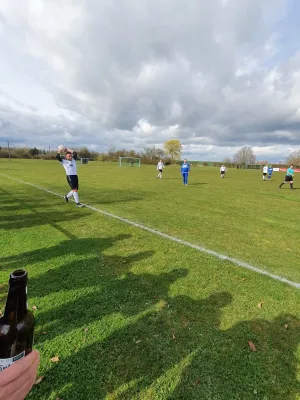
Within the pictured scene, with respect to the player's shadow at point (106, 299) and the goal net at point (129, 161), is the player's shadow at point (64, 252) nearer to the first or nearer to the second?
the player's shadow at point (106, 299)

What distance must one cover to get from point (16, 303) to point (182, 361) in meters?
1.88

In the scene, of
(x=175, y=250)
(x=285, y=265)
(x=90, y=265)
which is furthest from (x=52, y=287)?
(x=285, y=265)

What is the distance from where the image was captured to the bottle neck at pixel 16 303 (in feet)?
4.15

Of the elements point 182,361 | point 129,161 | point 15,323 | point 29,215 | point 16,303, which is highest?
point 129,161

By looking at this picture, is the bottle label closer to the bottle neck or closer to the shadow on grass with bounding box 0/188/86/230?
the bottle neck

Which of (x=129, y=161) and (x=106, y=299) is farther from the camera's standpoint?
(x=129, y=161)

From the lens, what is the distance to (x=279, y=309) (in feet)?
10.8

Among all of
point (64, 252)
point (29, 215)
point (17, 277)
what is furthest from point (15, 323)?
point (29, 215)

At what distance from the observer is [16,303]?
130 centimetres

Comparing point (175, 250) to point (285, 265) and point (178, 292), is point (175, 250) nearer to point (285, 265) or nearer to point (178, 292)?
point (178, 292)

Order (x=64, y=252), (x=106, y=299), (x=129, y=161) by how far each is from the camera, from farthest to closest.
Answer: (x=129, y=161) → (x=64, y=252) → (x=106, y=299)

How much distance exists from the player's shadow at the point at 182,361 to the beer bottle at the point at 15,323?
1104 mm

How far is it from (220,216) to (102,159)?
92.6 metres

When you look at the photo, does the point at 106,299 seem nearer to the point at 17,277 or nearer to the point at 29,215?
the point at 17,277
